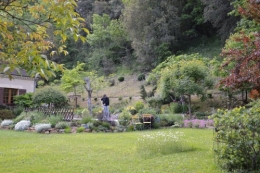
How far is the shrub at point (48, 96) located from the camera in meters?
23.7

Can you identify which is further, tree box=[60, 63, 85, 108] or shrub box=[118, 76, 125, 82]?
shrub box=[118, 76, 125, 82]

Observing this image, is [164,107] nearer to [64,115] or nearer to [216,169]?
[64,115]

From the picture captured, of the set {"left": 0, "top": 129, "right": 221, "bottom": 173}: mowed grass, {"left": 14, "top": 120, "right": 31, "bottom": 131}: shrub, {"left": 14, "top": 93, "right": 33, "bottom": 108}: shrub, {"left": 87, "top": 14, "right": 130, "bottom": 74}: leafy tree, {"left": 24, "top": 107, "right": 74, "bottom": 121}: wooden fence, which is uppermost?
{"left": 87, "top": 14, "right": 130, "bottom": 74}: leafy tree

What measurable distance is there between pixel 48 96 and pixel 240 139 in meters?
20.3

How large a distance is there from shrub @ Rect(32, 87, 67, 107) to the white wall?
2.77 metres

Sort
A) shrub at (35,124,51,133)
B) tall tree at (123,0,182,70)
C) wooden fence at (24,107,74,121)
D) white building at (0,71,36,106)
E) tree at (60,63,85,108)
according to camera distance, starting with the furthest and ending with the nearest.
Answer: tall tree at (123,0,182,70) → tree at (60,63,85,108) → white building at (0,71,36,106) → wooden fence at (24,107,74,121) → shrub at (35,124,51,133)

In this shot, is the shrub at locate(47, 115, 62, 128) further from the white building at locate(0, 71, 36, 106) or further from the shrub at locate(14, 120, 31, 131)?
the white building at locate(0, 71, 36, 106)

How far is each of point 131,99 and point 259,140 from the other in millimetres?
24442

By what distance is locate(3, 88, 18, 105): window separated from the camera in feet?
82.2

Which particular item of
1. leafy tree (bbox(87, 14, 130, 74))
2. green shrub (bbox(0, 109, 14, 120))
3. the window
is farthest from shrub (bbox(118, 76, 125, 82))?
green shrub (bbox(0, 109, 14, 120))

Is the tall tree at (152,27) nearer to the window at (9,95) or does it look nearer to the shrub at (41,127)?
the window at (9,95)

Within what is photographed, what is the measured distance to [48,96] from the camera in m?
23.9

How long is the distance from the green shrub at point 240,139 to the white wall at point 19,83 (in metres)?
22.2

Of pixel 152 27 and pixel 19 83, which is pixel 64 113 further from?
pixel 152 27
